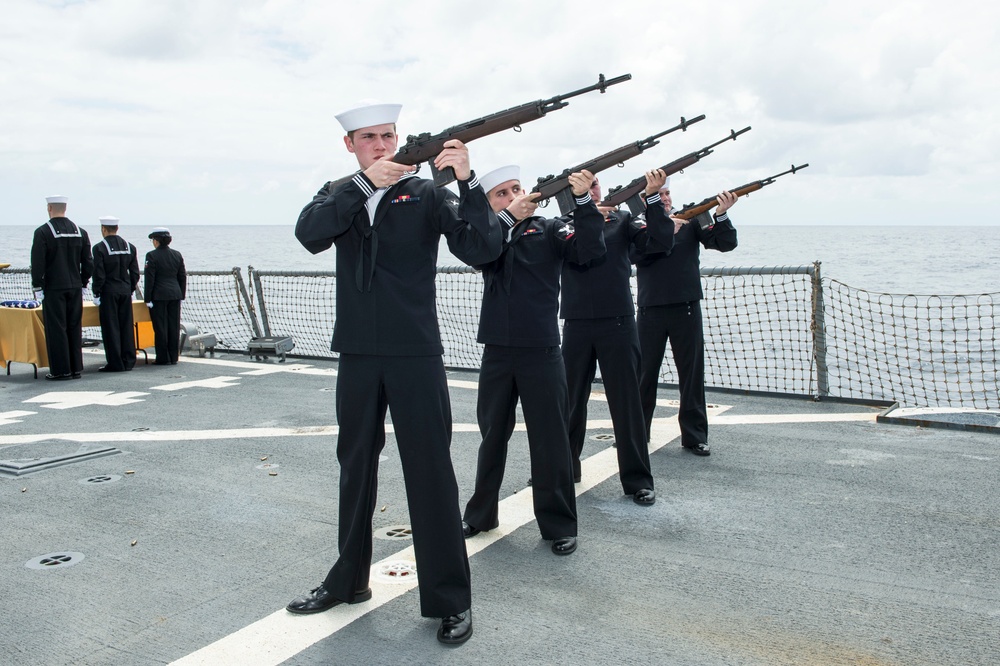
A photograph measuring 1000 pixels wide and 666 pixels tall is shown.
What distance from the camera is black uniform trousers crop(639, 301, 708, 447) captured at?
6.54 metres

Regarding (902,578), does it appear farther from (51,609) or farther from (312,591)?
(51,609)

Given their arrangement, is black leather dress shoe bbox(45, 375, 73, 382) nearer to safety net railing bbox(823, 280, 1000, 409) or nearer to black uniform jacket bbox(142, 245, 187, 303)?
black uniform jacket bbox(142, 245, 187, 303)

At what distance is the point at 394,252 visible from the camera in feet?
11.8

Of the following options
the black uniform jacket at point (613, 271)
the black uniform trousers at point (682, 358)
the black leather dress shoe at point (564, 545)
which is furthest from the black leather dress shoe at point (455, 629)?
the black uniform trousers at point (682, 358)

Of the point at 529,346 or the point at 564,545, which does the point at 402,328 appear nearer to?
the point at 529,346

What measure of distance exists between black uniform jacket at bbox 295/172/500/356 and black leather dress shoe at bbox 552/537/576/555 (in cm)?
138

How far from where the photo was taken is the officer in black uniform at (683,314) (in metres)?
6.53

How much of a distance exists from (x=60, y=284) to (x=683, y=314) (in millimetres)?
7667

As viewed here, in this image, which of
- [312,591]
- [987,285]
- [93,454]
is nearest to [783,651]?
[312,591]

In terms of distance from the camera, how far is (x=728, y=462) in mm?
6207

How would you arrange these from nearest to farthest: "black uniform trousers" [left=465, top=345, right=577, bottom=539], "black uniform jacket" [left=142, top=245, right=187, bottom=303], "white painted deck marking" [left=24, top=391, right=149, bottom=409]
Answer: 1. "black uniform trousers" [left=465, top=345, right=577, bottom=539]
2. "white painted deck marking" [left=24, top=391, right=149, bottom=409]
3. "black uniform jacket" [left=142, top=245, right=187, bottom=303]

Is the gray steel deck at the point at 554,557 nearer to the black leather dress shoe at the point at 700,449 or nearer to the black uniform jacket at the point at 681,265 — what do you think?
the black leather dress shoe at the point at 700,449

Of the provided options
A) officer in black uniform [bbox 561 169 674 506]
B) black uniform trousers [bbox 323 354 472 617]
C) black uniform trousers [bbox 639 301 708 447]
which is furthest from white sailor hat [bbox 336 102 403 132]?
black uniform trousers [bbox 639 301 708 447]

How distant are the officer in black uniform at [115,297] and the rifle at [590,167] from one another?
7.83m
